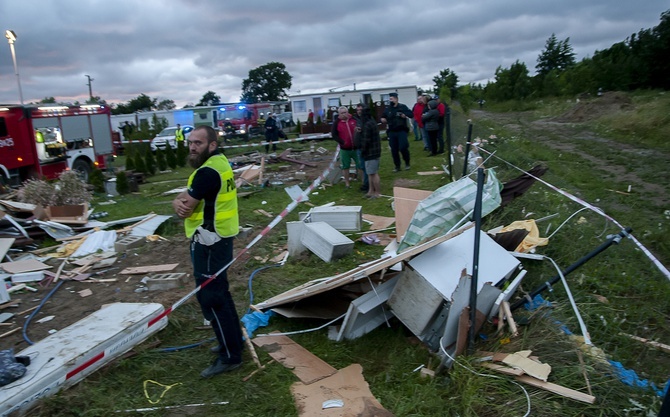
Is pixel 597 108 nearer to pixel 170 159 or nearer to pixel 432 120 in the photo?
pixel 432 120

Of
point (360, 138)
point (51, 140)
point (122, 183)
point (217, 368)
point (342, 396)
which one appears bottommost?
point (342, 396)

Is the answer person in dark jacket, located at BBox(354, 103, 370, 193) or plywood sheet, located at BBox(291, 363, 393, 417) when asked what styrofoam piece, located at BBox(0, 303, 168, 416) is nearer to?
plywood sheet, located at BBox(291, 363, 393, 417)

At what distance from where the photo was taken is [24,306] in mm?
5641

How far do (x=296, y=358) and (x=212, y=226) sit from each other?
4.56 feet

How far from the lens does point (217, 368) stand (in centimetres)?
382

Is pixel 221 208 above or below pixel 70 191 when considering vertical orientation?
above

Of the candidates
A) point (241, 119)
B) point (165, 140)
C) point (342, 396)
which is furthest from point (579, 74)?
point (342, 396)

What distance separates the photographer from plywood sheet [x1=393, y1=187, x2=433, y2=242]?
664 centimetres

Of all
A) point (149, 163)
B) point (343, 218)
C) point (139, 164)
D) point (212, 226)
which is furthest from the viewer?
point (149, 163)

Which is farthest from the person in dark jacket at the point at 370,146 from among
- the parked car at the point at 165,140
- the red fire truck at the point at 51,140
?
the parked car at the point at 165,140

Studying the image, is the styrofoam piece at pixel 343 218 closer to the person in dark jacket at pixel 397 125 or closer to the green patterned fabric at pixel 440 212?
the green patterned fabric at pixel 440 212

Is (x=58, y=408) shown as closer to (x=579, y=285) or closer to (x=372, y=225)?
(x=579, y=285)

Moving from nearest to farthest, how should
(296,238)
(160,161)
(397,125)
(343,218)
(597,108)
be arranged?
(296,238)
(343,218)
(397,125)
(160,161)
(597,108)

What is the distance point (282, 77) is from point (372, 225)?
9517 cm
